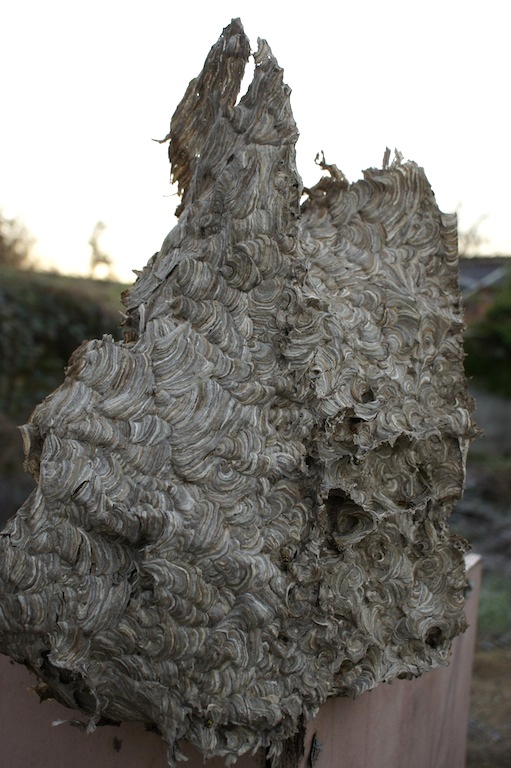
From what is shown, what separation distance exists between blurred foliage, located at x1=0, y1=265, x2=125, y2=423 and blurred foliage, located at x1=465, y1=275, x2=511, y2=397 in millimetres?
4935

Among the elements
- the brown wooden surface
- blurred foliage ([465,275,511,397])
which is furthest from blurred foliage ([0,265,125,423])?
blurred foliage ([465,275,511,397])

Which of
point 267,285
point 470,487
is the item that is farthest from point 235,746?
point 470,487

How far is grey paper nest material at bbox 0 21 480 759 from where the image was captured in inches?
65.4

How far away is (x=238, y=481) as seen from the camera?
69.1 inches

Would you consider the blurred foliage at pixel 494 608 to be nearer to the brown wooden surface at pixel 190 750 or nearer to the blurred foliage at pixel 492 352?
the brown wooden surface at pixel 190 750

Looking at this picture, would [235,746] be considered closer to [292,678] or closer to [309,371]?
[292,678]

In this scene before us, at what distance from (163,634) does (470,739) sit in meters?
2.98

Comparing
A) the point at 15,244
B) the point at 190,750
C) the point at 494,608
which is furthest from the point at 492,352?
the point at 190,750

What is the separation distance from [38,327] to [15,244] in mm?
1142

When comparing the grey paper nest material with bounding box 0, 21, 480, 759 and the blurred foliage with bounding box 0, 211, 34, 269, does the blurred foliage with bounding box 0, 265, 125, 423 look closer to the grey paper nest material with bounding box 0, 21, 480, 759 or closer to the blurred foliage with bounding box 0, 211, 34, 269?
the blurred foliage with bounding box 0, 211, 34, 269

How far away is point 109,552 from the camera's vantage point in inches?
66.4

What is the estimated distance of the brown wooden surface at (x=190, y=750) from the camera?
6.51 feet

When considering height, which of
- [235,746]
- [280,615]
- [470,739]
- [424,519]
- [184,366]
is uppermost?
[184,366]

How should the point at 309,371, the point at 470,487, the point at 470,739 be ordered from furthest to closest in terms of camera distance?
the point at 470,487, the point at 470,739, the point at 309,371
